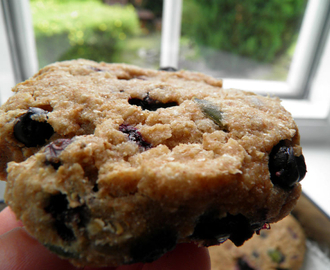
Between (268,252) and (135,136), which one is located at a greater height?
(135,136)

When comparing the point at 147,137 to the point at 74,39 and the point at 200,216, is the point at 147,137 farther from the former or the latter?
the point at 74,39

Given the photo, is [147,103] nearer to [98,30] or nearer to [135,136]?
[135,136]

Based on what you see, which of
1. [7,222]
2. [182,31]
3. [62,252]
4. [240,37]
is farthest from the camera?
[240,37]

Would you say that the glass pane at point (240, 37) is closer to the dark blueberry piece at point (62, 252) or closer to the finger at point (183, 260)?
the finger at point (183, 260)

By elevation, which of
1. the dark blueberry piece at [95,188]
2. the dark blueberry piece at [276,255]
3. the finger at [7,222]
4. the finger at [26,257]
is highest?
the dark blueberry piece at [95,188]

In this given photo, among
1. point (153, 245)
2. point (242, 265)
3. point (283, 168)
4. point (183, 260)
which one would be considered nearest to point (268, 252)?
point (242, 265)

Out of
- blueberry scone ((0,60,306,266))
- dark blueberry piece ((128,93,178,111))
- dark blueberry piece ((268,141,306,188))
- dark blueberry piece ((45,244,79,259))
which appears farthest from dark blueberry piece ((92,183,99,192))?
dark blueberry piece ((268,141,306,188))

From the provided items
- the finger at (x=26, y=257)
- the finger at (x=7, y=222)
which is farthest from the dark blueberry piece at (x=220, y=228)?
the finger at (x=7, y=222)
